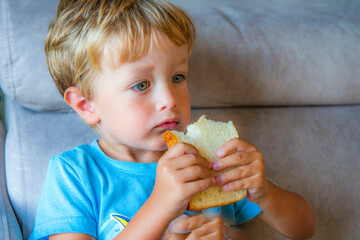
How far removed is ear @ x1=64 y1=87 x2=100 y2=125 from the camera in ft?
3.12

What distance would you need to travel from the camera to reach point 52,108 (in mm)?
1167

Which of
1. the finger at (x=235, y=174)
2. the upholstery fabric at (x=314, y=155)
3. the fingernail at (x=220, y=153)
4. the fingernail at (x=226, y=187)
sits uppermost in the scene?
the fingernail at (x=220, y=153)

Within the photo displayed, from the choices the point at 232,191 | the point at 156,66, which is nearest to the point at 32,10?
the point at 156,66

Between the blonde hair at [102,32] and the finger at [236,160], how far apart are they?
0.27m

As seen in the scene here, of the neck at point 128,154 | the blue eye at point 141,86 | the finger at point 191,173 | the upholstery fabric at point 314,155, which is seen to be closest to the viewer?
the finger at point 191,173

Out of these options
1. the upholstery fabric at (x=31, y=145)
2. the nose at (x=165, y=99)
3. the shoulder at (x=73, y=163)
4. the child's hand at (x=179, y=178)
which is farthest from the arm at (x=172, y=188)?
the upholstery fabric at (x=31, y=145)

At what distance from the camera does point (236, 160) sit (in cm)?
81

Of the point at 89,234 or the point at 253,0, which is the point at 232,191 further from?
the point at 253,0

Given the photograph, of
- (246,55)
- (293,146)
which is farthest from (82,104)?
(293,146)

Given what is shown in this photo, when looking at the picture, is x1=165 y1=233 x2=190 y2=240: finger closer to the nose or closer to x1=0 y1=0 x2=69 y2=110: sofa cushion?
the nose

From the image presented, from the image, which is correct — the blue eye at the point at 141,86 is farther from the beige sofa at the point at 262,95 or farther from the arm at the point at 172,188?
the beige sofa at the point at 262,95

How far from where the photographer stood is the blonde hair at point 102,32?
84 cm

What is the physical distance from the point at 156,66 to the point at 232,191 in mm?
303

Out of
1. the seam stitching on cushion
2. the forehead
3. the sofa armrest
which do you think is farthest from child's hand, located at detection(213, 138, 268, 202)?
the seam stitching on cushion
